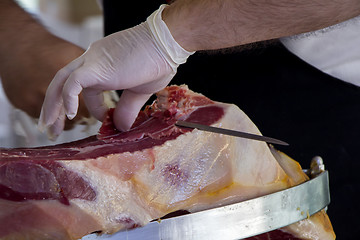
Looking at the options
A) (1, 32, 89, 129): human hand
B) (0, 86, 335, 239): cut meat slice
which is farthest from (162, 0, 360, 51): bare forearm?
(1, 32, 89, 129): human hand

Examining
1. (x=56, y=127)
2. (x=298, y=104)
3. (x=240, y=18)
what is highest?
(x=240, y=18)

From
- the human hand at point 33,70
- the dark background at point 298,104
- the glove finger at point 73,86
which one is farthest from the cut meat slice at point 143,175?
the human hand at point 33,70

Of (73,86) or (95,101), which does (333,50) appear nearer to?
(95,101)

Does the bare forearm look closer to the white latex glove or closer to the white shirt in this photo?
the white latex glove

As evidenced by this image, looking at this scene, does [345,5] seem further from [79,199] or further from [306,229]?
[79,199]

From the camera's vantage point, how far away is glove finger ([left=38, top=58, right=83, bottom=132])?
4.43ft

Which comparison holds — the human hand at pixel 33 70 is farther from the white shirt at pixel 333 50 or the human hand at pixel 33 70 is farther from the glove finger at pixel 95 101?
the white shirt at pixel 333 50

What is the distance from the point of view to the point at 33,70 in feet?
6.40

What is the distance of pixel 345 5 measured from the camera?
1428mm

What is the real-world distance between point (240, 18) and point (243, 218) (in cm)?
58

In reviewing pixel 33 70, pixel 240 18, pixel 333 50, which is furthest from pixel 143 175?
pixel 333 50

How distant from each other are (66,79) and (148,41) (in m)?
0.26

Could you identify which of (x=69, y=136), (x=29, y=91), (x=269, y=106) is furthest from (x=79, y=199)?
(x=69, y=136)

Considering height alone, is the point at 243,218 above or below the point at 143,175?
below
